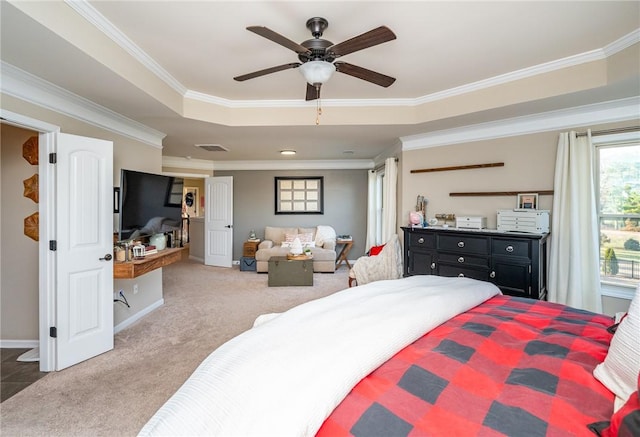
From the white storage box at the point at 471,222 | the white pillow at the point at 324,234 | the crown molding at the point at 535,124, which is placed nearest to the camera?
the crown molding at the point at 535,124

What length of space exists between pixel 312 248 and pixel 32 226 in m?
4.40

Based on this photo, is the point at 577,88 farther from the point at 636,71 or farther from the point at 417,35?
the point at 417,35

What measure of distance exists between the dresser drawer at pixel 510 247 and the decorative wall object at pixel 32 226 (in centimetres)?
461

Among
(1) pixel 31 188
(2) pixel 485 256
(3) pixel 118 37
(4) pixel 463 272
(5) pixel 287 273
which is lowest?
(5) pixel 287 273

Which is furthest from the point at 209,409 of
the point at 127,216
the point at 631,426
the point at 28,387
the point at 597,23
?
the point at 597,23

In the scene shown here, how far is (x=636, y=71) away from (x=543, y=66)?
637mm

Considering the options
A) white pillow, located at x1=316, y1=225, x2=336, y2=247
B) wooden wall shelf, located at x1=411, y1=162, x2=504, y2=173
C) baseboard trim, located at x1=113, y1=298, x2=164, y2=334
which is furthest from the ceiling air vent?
wooden wall shelf, located at x1=411, y1=162, x2=504, y2=173

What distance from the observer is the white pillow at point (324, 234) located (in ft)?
21.7

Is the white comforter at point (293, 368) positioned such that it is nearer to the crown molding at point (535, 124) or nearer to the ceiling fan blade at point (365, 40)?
the ceiling fan blade at point (365, 40)

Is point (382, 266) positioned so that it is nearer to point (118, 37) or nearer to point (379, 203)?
point (379, 203)

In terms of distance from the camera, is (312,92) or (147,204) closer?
(312,92)

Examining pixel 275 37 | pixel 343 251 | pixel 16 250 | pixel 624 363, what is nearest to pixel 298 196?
pixel 343 251

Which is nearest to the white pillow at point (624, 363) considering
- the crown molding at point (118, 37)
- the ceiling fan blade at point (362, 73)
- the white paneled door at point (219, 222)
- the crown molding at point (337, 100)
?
the ceiling fan blade at point (362, 73)

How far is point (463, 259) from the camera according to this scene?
3.34 meters
